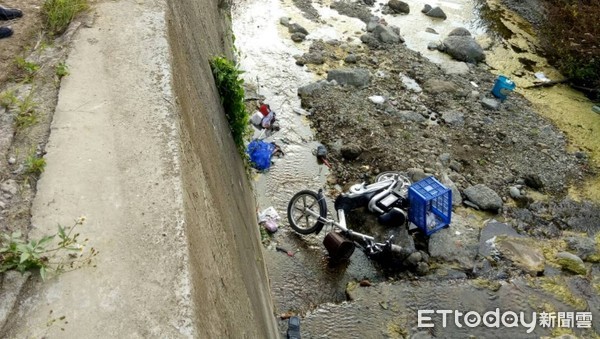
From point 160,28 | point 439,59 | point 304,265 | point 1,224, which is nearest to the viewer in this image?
point 1,224

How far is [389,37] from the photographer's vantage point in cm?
927

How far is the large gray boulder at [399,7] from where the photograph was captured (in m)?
10.3

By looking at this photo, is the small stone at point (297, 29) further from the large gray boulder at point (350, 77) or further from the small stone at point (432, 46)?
the small stone at point (432, 46)

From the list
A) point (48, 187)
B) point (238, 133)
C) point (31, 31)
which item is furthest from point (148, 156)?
point (238, 133)

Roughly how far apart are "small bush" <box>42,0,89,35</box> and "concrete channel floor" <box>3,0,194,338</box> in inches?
8.9

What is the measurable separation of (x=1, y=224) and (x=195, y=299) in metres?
0.91

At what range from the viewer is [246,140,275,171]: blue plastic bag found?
6316 millimetres

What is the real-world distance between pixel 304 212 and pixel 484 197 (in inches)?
100

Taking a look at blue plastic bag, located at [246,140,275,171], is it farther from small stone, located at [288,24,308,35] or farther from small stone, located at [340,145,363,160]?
small stone, located at [288,24,308,35]

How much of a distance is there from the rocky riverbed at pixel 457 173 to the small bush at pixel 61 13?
336 cm

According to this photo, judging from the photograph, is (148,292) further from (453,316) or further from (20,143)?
(453,316)

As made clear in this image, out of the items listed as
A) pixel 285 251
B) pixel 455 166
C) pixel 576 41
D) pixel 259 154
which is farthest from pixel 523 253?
pixel 576 41

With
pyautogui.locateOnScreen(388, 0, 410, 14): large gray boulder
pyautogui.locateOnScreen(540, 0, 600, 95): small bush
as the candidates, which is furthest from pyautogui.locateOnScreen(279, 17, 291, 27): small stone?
pyautogui.locateOnScreen(540, 0, 600, 95): small bush

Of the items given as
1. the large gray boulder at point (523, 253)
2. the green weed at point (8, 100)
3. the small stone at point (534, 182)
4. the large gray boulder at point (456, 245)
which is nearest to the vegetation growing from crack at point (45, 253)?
the green weed at point (8, 100)
